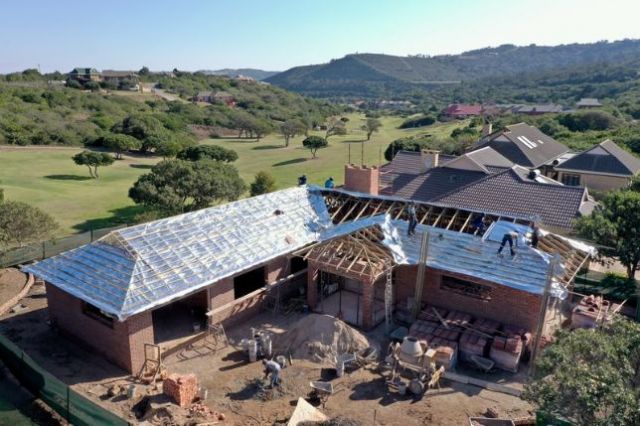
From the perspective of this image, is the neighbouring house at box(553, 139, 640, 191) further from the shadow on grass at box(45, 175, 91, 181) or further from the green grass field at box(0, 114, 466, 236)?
the shadow on grass at box(45, 175, 91, 181)

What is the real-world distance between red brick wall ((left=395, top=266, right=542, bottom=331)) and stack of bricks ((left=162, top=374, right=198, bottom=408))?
33.3 feet

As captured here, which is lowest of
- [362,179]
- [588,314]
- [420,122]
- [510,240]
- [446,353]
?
[446,353]

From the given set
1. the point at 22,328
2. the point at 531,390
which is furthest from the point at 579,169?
the point at 22,328

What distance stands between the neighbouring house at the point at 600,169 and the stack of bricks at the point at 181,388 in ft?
145

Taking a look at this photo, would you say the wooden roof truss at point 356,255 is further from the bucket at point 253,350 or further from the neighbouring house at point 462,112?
the neighbouring house at point 462,112

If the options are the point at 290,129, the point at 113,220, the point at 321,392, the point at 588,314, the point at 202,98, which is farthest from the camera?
the point at 202,98

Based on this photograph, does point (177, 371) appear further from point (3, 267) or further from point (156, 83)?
point (156, 83)

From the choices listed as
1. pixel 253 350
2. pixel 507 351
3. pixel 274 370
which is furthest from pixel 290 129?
pixel 274 370

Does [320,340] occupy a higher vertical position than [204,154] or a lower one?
lower

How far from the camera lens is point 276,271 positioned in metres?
22.4

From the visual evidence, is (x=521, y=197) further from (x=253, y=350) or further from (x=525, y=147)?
(x=253, y=350)

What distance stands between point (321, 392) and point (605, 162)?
43.1 m

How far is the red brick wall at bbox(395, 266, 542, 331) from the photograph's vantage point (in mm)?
19094

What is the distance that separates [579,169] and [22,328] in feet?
158
